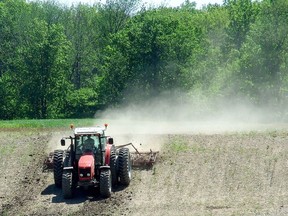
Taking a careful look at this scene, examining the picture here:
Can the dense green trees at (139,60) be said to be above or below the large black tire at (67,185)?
above

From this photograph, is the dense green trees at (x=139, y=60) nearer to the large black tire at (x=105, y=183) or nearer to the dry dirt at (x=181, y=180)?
the dry dirt at (x=181, y=180)

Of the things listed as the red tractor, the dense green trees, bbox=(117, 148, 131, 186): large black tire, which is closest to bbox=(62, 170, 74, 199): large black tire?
the red tractor

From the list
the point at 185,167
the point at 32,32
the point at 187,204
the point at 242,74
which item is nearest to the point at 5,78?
the point at 32,32

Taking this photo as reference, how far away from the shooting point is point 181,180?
30078 mm

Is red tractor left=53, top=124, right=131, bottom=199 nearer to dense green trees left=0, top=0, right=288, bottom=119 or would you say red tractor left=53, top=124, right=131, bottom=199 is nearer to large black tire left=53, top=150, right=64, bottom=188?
large black tire left=53, top=150, right=64, bottom=188

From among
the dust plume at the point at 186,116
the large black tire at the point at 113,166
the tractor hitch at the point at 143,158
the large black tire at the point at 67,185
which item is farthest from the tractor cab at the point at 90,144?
the dust plume at the point at 186,116

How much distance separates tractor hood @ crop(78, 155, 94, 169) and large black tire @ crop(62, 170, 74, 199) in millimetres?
646

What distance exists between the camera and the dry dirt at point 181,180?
85.2 ft

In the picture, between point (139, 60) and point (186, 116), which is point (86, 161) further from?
point (139, 60)

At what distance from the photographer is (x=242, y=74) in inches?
2277

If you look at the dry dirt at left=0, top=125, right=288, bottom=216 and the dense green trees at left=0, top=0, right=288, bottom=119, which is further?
the dense green trees at left=0, top=0, right=288, bottom=119

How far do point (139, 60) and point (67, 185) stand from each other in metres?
35.8

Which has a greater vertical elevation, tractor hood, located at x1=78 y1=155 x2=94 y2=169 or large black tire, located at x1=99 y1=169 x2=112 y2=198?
tractor hood, located at x1=78 y1=155 x2=94 y2=169

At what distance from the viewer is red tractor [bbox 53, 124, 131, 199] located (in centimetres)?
2711
